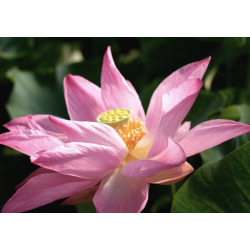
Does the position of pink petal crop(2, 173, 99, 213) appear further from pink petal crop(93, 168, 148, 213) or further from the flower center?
the flower center

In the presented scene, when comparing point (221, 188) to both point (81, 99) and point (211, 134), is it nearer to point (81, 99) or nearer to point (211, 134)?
point (211, 134)

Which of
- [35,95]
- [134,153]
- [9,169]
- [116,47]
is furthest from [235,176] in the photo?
[116,47]

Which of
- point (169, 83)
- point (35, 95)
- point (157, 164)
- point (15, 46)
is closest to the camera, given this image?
point (157, 164)

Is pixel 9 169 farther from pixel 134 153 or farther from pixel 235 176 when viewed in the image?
pixel 235 176

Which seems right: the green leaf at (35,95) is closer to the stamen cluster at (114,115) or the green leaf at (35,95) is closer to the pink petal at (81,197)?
the stamen cluster at (114,115)

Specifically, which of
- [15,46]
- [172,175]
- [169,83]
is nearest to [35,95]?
[15,46]

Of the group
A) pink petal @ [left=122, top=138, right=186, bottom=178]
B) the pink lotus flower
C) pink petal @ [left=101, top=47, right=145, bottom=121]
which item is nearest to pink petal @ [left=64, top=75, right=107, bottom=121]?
pink petal @ [left=101, top=47, right=145, bottom=121]

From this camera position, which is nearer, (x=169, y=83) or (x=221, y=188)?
(x=221, y=188)
